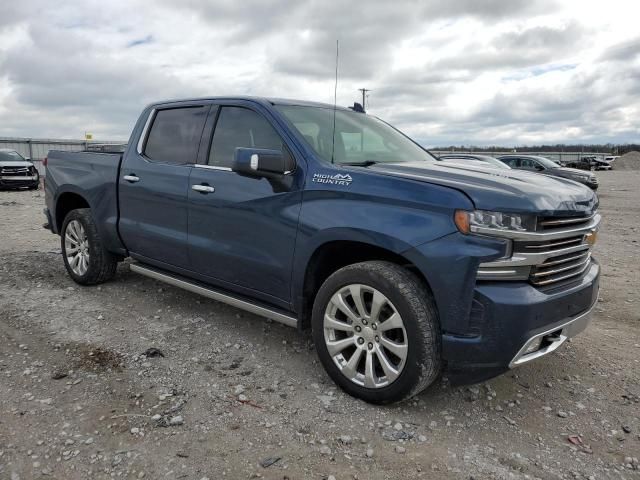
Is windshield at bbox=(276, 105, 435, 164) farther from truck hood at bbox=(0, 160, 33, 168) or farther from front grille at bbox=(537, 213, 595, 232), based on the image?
truck hood at bbox=(0, 160, 33, 168)

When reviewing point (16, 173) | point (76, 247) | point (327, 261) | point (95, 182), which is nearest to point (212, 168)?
point (327, 261)

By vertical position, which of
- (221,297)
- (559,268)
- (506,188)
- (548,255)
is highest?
(506,188)

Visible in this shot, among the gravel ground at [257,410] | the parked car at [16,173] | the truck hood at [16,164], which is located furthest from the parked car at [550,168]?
the truck hood at [16,164]

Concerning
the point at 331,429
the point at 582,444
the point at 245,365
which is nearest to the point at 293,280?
the point at 245,365

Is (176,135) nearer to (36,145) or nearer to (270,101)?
(270,101)

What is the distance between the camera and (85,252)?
549cm

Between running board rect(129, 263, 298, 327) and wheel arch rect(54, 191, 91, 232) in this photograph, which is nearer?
running board rect(129, 263, 298, 327)

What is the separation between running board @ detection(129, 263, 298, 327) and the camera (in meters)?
3.65

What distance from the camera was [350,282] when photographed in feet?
10.5

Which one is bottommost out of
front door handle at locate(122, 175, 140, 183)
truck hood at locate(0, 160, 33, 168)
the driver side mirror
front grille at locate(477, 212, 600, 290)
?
truck hood at locate(0, 160, 33, 168)

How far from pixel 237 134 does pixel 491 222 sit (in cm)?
216

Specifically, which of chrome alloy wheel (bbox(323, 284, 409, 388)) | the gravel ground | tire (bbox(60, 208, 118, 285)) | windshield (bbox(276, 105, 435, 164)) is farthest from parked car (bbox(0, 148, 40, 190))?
chrome alloy wheel (bbox(323, 284, 409, 388))

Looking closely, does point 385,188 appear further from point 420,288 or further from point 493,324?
point 493,324

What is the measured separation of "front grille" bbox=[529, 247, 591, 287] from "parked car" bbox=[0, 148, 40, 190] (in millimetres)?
19297
